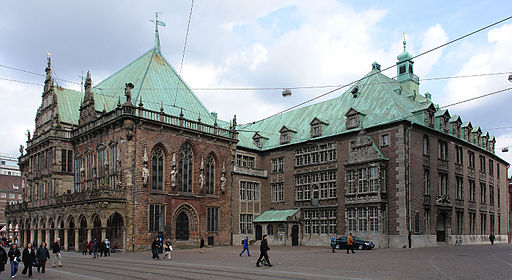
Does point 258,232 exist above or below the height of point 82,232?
below

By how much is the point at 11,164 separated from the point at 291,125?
433 ft

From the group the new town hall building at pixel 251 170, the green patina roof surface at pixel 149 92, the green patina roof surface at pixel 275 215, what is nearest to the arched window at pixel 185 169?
the new town hall building at pixel 251 170

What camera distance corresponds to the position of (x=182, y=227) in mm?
45188

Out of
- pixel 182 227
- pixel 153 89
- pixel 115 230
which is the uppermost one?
pixel 153 89

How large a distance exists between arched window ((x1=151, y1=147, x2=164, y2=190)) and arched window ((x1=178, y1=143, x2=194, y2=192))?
2.13m

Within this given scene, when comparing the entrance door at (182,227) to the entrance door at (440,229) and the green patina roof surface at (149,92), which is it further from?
the entrance door at (440,229)

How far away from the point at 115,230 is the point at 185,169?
865 centimetres

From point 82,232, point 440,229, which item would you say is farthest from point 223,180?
point 440,229

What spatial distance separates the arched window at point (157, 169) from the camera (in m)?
43.0

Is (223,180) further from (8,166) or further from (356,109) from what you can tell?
(8,166)

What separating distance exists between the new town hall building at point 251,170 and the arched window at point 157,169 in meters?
0.13

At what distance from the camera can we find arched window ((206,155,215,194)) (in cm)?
4834

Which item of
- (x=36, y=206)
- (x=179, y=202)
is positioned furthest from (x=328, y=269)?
(x=36, y=206)

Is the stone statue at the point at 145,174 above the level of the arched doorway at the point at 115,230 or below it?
above
